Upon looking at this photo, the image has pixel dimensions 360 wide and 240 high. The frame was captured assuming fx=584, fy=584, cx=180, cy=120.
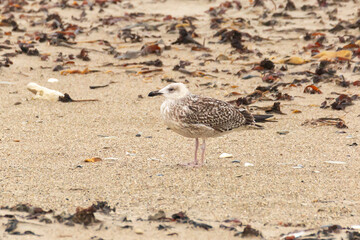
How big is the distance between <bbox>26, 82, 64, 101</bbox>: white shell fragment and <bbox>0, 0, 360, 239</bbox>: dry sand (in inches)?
4.7

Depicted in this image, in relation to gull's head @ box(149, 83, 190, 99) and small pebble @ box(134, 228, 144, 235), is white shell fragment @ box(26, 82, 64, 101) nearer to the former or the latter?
gull's head @ box(149, 83, 190, 99)

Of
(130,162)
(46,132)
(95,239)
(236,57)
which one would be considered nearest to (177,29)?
(236,57)

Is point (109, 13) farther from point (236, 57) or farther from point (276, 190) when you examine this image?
point (276, 190)

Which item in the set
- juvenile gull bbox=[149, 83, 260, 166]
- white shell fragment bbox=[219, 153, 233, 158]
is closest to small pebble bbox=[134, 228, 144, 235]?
juvenile gull bbox=[149, 83, 260, 166]

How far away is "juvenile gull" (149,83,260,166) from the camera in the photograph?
6027 mm

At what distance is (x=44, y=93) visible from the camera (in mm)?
9094

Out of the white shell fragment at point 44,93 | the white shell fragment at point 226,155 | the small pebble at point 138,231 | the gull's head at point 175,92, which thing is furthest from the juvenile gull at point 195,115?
the white shell fragment at point 44,93

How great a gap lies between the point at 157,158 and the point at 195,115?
2.53 feet

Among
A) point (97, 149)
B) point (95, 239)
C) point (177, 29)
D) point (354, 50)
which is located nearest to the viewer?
point (95, 239)

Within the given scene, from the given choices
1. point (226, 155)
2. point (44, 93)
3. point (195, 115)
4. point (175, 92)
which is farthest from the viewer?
point (44, 93)

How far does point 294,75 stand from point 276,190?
530 cm

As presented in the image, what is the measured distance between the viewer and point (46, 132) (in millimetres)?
7586

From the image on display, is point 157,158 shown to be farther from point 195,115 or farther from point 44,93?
point 44,93

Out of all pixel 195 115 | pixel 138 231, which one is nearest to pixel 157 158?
pixel 195 115
